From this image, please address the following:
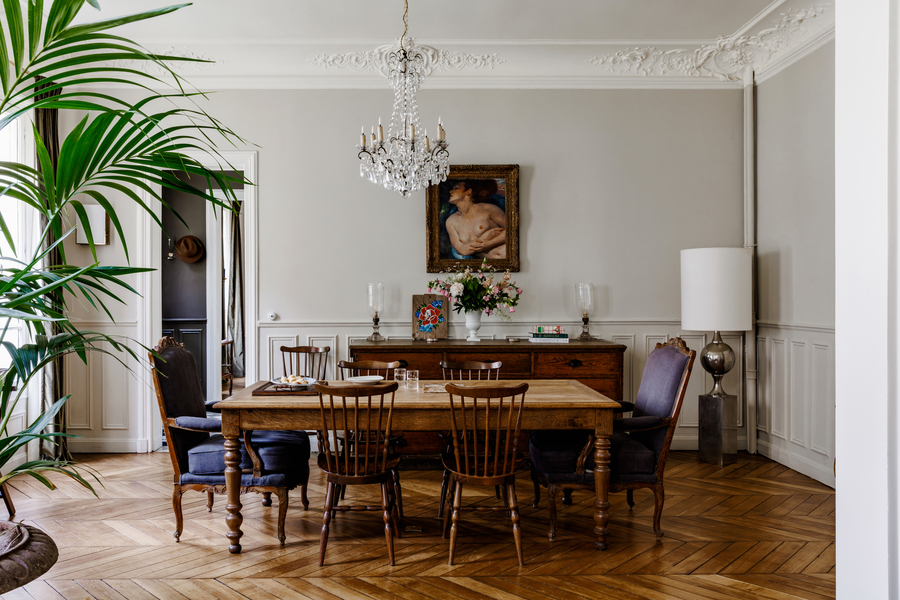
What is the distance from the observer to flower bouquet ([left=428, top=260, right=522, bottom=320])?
471cm

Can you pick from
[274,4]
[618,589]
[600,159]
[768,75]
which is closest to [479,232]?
[600,159]

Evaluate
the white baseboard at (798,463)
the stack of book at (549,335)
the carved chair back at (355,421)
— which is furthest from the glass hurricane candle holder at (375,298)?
the white baseboard at (798,463)

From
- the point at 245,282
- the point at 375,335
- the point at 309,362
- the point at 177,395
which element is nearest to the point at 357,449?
the point at 177,395

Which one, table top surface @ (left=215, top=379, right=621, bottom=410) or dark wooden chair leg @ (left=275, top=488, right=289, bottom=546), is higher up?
table top surface @ (left=215, top=379, right=621, bottom=410)

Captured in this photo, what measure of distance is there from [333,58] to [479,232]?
194 centimetres

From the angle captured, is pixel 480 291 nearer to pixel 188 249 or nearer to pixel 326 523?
pixel 326 523

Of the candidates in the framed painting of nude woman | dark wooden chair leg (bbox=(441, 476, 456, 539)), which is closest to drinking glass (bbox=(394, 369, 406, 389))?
dark wooden chair leg (bbox=(441, 476, 456, 539))

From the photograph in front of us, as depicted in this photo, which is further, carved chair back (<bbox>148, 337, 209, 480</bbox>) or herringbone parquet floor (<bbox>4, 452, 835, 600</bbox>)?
carved chair back (<bbox>148, 337, 209, 480</bbox>)

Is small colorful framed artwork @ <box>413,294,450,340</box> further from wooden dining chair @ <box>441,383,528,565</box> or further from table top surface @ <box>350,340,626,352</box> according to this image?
wooden dining chair @ <box>441,383,528,565</box>

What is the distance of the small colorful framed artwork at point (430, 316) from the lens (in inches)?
191

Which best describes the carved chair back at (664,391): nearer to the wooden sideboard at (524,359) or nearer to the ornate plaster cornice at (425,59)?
the wooden sideboard at (524,359)

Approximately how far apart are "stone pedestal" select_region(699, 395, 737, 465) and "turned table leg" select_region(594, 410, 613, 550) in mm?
2041

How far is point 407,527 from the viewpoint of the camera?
10.7 ft

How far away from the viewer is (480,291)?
4.77m
